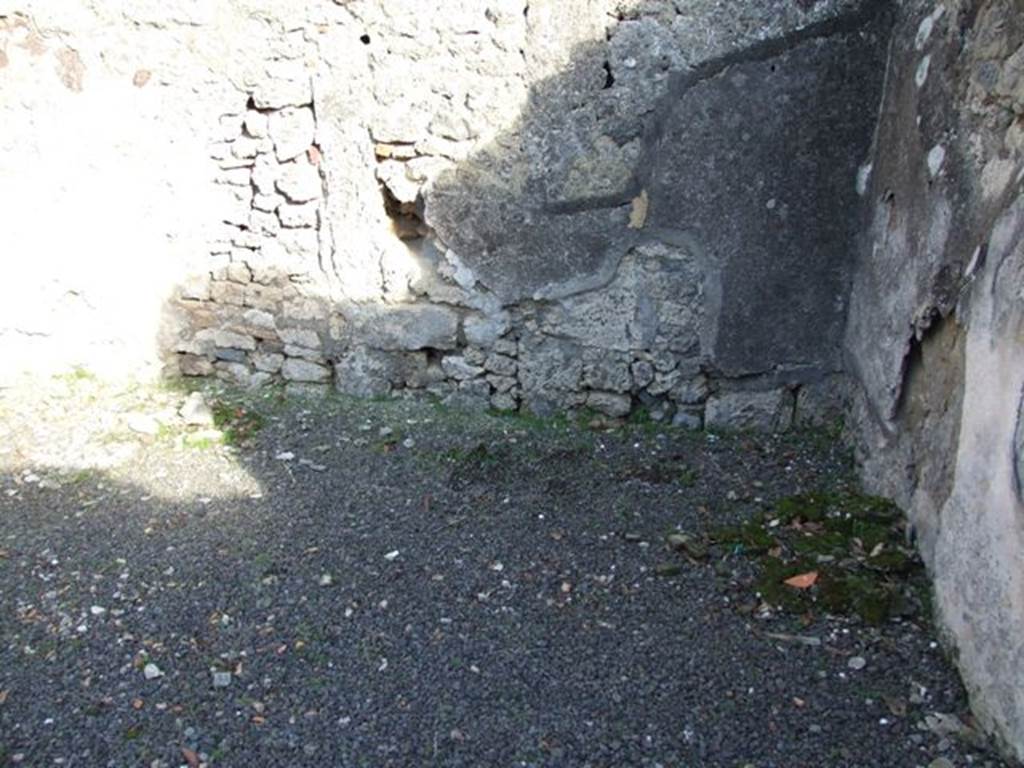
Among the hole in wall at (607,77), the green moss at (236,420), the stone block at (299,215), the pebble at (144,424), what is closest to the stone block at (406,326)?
the stone block at (299,215)

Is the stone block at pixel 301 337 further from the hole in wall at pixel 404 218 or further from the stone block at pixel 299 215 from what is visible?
the hole in wall at pixel 404 218

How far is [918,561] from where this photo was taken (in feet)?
8.15

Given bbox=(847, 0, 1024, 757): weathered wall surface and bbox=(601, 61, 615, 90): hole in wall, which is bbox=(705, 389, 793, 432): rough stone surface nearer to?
bbox=(847, 0, 1024, 757): weathered wall surface

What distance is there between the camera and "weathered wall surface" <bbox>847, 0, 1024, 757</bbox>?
195cm

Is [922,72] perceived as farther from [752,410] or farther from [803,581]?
[803,581]

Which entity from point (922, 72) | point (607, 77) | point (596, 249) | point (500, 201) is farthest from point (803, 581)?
point (607, 77)

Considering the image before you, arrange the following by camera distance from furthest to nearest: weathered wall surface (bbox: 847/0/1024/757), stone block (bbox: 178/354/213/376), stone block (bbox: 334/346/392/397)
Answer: stone block (bbox: 178/354/213/376)
stone block (bbox: 334/346/392/397)
weathered wall surface (bbox: 847/0/1024/757)

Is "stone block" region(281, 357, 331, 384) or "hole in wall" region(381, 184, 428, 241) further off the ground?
"hole in wall" region(381, 184, 428, 241)

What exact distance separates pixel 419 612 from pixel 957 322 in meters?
1.66

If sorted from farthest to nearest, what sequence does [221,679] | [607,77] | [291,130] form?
[291,130], [607,77], [221,679]

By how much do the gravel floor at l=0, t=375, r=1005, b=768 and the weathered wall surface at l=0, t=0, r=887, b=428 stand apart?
34 centimetres

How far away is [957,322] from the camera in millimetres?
2346

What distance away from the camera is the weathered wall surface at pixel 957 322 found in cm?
195

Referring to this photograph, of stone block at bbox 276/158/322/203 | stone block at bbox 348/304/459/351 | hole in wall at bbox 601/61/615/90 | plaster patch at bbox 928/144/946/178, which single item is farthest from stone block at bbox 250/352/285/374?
plaster patch at bbox 928/144/946/178
